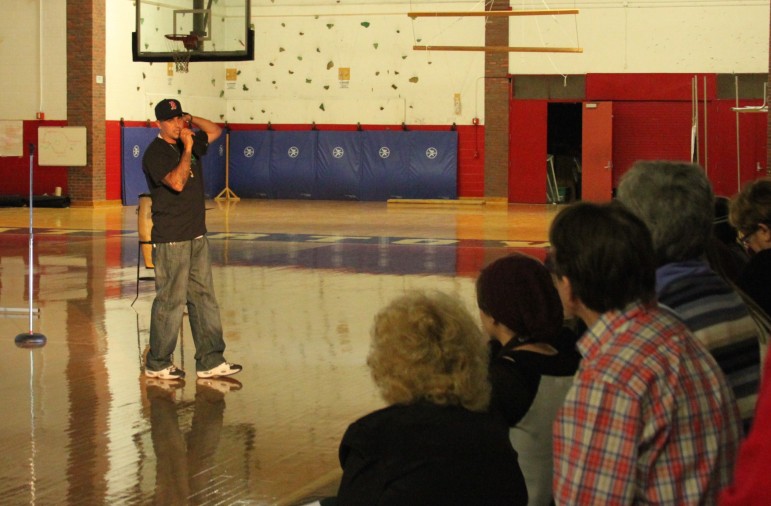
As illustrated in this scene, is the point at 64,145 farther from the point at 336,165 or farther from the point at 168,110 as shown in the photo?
the point at 168,110

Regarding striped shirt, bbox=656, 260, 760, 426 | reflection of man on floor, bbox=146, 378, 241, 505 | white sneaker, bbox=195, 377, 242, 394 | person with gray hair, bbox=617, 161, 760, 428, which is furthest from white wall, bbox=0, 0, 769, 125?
striped shirt, bbox=656, 260, 760, 426

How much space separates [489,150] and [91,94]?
32.8ft

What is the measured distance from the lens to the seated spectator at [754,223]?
4.11 meters

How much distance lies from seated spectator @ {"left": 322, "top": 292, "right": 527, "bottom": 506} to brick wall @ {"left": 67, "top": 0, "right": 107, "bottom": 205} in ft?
79.9

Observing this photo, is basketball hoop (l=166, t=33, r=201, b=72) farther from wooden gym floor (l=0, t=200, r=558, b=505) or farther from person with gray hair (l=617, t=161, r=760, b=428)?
person with gray hair (l=617, t=161, r=760, b=428)

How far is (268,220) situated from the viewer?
22062 millimetres

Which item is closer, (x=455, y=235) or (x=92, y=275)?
(x=92, y=275)

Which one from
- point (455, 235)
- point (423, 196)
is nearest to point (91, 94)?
point (423, 196)

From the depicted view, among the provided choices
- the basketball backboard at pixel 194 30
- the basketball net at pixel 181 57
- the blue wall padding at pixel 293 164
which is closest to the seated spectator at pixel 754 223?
the basketball backboard at pixel 194 30

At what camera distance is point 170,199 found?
692 centimetres

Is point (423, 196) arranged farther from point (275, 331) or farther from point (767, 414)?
point (767, 414)

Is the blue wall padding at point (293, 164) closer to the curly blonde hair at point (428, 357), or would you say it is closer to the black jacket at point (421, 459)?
the curly blonde hair at point (428, 357)

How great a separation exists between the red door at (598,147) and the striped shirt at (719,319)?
25.1 metres

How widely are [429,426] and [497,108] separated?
26542 millimetres
